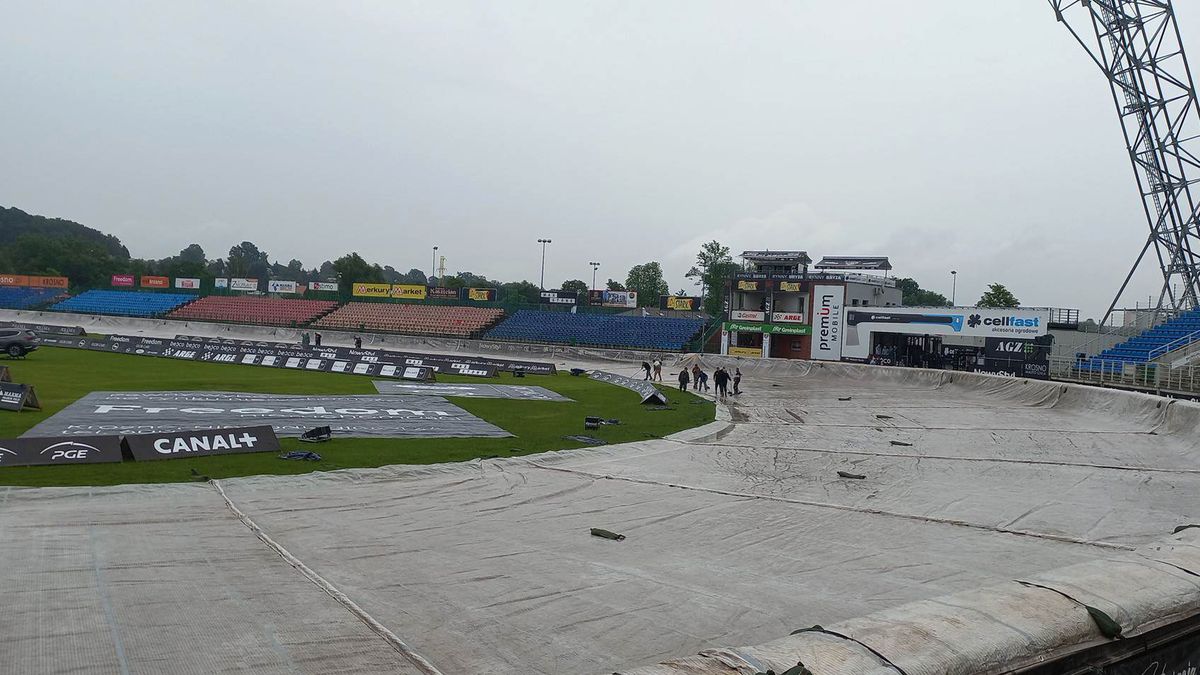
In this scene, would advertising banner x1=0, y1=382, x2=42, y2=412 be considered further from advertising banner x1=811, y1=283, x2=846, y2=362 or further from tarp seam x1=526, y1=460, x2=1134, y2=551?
advertising banner x1=811, y1=283, x2=846, y2=362

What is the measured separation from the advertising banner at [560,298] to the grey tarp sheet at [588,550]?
6528cm

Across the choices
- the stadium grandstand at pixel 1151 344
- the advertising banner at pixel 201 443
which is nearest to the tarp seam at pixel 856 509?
the advertising banner at pixel 201 443

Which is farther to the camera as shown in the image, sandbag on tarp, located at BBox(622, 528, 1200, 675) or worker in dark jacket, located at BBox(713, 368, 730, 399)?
worker in dark jacket, located at BBox(713, 368, 730, 399)

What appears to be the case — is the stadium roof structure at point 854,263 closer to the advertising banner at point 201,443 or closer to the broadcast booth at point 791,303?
the broadcast booth at point 791,303

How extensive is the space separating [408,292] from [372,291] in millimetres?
4776

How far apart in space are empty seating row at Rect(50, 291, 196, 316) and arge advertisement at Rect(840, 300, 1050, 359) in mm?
75354

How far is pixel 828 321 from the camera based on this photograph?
59688 mm

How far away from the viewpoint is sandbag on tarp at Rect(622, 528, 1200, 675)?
11.1ft

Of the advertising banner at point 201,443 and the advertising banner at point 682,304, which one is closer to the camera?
the advertising banner at point 201,443

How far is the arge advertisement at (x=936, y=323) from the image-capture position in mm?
49625

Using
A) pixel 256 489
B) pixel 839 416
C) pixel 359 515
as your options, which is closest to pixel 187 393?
pixel 256 489

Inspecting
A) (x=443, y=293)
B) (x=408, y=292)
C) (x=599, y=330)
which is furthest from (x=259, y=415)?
(x=408, y=292)

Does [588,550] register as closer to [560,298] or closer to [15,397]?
[15,397]

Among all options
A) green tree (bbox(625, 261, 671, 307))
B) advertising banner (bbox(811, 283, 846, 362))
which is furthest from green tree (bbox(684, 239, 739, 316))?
advertising banner (bbox(811, 283, 846, 362))
